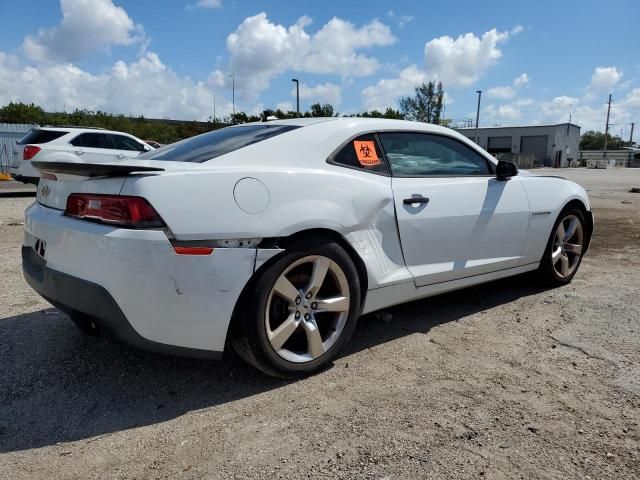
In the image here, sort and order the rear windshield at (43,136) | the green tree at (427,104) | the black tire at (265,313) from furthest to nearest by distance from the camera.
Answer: the green tree at (427,104) → the rear windshield at (43,136) → the black tire at (265,313)

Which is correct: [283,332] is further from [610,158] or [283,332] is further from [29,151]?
[610,158]

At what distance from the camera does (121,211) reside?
2.34m

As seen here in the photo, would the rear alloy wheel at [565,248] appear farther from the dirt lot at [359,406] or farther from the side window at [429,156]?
the side window at [429,156]

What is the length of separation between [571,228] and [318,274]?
9.83 feet

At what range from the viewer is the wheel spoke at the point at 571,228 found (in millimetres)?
4629

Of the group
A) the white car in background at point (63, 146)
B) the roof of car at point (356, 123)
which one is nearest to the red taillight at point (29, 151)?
the white car in background at point (63, 146)

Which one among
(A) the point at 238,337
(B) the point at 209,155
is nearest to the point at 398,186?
(B) the point at 209,155

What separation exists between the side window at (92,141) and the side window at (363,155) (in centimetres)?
1050

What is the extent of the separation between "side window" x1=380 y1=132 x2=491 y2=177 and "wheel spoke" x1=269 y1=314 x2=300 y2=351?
1210 millimetres

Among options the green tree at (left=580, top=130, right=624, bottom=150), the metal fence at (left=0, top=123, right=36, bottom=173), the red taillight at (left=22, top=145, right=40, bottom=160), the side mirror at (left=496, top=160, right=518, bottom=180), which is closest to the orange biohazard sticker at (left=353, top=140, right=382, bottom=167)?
the side mirror at (left=496, top=160, right=518, bottom=180)

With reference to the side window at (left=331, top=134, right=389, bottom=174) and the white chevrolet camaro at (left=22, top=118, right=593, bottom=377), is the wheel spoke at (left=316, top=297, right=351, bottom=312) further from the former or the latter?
the side window at (left=331, top=134, right=389, bottom=174)

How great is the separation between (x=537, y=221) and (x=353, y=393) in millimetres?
2384

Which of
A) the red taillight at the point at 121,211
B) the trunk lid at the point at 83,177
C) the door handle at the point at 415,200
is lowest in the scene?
the red taillight at the point at 121,211

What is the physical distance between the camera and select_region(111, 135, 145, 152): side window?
12328 millimetres
